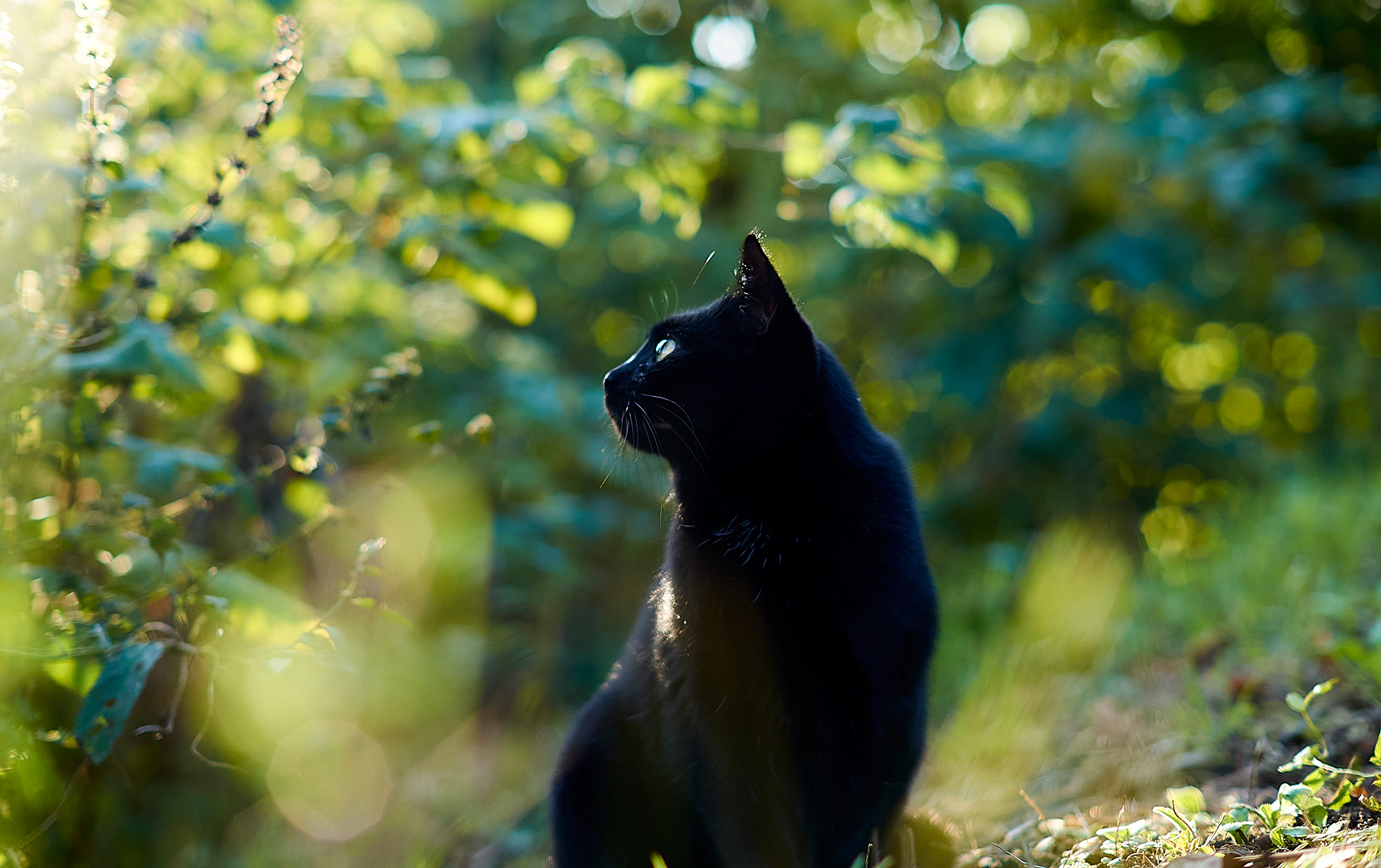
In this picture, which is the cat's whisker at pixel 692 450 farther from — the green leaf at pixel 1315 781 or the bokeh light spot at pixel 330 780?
the bokeh light spot at pixel 330 780

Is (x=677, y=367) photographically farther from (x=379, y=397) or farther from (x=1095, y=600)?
(x=1095, y=600)

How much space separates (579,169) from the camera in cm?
454

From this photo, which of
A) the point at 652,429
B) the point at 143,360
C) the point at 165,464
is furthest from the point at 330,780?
the point at 652,429

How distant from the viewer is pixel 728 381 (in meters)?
1.85

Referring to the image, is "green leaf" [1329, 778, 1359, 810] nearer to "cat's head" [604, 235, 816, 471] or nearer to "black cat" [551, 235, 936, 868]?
"black cat" [551, 235, 936, 868]

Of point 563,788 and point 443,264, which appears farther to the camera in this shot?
point 443,264

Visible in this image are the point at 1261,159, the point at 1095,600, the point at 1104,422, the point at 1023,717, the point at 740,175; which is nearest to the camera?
the point at 1023,717

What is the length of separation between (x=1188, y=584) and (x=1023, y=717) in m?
1.20

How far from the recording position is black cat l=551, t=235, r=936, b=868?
5.42 ft

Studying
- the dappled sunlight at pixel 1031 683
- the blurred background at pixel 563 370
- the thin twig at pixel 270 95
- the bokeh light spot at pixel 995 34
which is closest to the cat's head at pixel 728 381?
the blurred background at pixel 563 370

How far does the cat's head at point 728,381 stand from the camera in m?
1.80

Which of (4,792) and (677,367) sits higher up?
(677,367)

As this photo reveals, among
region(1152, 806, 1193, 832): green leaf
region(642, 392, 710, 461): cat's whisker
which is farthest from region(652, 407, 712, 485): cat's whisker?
region(1152, 806, 1193, 832): green leaf

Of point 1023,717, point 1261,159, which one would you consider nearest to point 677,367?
point 1023,717
